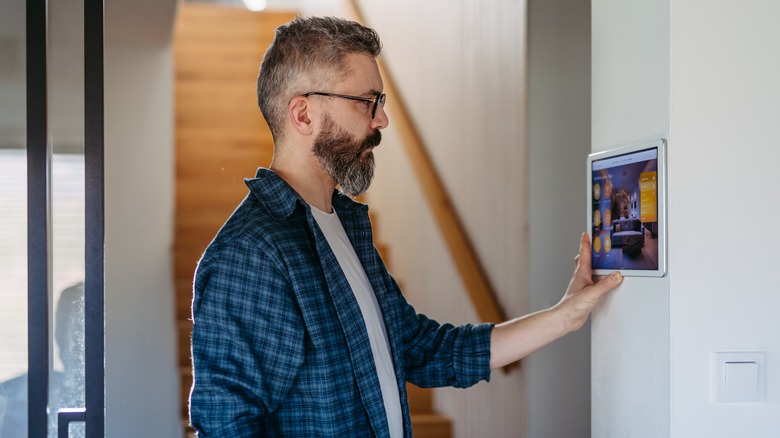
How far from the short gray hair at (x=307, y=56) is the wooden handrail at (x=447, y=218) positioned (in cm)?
205

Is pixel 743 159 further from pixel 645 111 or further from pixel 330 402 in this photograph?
pixel 330 402

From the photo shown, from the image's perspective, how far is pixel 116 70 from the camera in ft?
9.54

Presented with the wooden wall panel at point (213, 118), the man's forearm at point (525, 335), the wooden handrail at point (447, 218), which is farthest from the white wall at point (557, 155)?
the wooden wall panel at point (213, 118)

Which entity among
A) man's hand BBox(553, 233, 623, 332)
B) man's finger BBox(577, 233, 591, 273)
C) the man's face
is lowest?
man's hand BBox(553, 233, 623, 332)

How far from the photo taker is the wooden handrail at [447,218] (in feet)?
12.1

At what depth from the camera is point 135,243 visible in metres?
2.97

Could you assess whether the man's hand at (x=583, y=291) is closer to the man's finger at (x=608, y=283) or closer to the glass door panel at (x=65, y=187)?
the man's finger at (x=608, y=283)

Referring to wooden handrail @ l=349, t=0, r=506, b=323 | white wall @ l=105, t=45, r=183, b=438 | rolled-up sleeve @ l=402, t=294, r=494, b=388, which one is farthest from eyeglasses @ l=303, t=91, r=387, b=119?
wooden handrail @ l=349, t=0, r=506, b=323

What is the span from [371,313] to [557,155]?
1.73 metres

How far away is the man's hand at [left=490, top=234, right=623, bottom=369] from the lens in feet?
6.25

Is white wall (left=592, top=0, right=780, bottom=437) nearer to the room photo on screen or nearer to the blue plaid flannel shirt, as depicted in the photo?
Result: the room photo on screen

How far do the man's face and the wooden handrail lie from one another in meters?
1.93

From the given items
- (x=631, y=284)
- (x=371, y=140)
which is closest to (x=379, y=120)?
(x=371, y=140)

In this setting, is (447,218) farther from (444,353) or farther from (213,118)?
(213,118)
